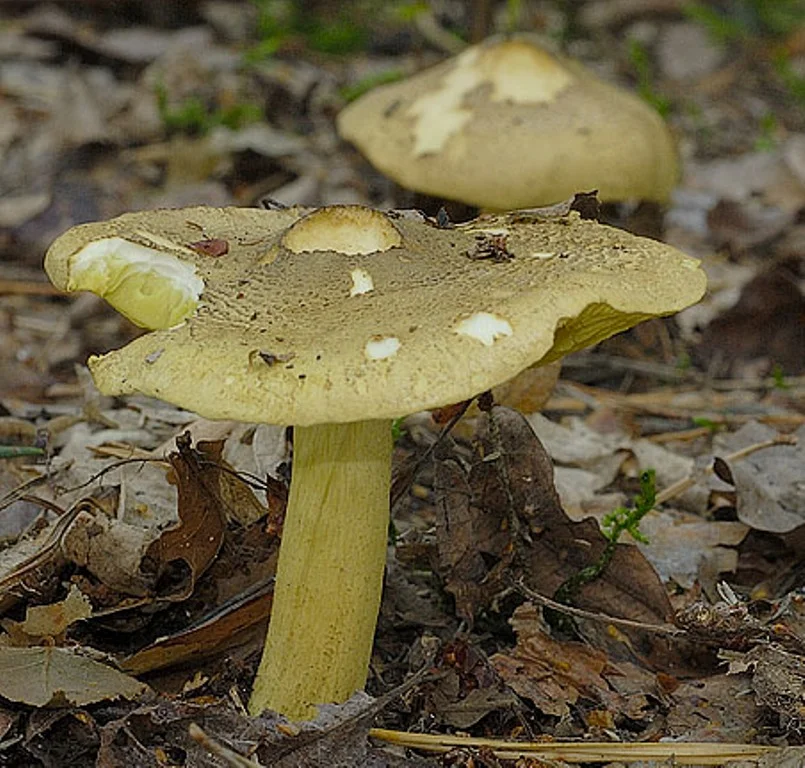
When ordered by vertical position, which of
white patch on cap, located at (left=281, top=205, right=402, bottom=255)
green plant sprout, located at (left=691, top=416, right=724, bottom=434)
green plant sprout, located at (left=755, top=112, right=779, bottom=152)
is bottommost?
green plant sprout, located at (left=755, top=112, right=779, bottom=152)

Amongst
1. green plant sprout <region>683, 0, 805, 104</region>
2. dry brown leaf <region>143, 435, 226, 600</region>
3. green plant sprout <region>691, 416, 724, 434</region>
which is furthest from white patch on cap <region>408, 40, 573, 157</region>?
green plant sprout <region>683, 0, 805, 104</region>

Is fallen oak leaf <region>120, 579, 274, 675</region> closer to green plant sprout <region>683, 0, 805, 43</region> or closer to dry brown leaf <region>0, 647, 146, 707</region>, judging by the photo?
dry brown leaf <region>0, 647, 146, 707</region>

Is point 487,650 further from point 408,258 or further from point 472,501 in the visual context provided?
point 408,258

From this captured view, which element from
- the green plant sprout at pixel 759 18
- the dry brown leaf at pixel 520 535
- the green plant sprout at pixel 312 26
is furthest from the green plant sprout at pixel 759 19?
the dry brown leaf at pixel 520 535

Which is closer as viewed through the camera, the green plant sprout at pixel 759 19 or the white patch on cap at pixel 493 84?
the white patch on cap at pixel 493 84

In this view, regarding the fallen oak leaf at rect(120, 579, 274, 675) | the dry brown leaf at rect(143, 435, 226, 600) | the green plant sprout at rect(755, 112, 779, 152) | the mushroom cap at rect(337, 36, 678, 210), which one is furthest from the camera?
the green plant sprout at rect(755, 112, 779, 152)

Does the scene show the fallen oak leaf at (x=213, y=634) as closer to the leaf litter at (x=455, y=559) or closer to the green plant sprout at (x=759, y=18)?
the leaf litter at (x=455, y=559)

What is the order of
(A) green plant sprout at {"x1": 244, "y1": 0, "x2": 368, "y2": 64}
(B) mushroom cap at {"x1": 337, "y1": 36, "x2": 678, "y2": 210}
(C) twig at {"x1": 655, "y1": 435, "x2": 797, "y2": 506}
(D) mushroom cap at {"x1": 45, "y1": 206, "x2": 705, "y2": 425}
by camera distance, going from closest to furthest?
(D) mushroom cap at {"x1": 45, "y1": 206, "x2": 705, "y2": 425} → (C) twig at {"x1": 655, "y1": 435, "x2": 797, "y2": 506} → (B) mushroom cap at {"x1": 337, "y1": 36, "x2": 678, "y2": 210} → (A) green plant sprout at {"x1": 244, "y1": 0, "x2": 368, "y2": 64}

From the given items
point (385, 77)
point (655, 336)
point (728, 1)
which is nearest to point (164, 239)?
point (655, 336)
